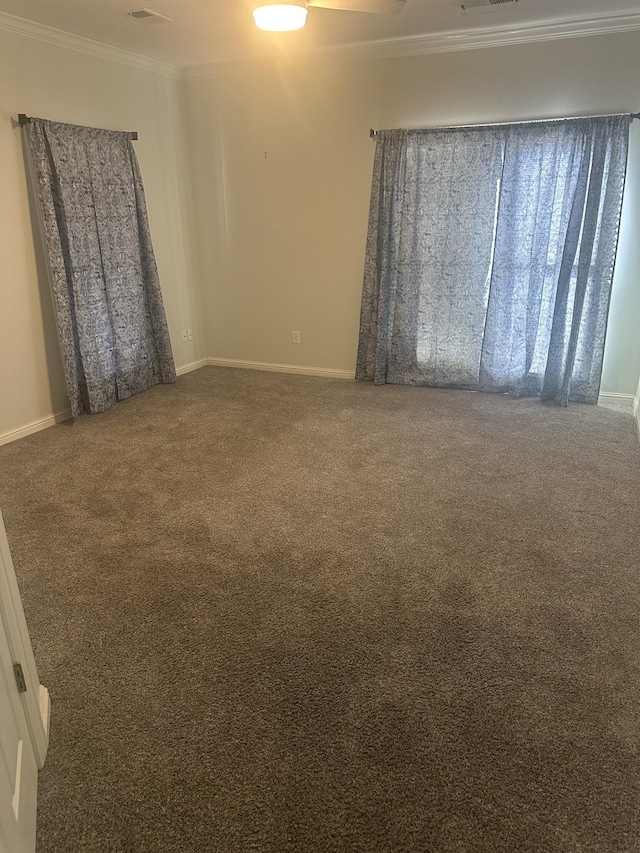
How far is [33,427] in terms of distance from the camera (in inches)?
163

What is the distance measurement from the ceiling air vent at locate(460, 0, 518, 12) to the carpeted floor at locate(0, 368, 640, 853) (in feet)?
8.56

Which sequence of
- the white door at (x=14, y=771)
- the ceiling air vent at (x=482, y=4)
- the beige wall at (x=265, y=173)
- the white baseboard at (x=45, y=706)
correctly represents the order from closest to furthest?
the white door at (x=14, y=771), the white baseboard at (x=45, y=706), the ceiling air vent at (x=482, y=4), the beige wall at (x=265, y=173)

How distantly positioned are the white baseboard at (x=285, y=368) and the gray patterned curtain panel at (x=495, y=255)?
14.5 inches

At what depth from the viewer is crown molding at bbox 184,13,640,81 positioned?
12.6 ft

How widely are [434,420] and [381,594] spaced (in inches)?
83.1

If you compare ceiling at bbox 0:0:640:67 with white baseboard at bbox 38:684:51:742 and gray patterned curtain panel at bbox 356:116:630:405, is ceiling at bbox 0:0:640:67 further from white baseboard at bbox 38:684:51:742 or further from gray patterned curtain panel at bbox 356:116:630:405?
white baseboard at bbox 38:684:51:742

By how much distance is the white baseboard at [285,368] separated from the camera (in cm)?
538

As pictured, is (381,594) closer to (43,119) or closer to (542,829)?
(542,829)

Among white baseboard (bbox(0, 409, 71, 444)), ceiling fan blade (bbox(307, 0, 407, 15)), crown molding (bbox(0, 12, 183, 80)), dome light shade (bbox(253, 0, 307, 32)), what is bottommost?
white baseboard (bbox(0, 409, 71, 444))

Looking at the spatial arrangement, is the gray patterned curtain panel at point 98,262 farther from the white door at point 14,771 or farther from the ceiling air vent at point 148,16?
the white door at point 14,771

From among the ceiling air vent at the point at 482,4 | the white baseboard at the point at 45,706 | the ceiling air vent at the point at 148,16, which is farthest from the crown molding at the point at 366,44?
the white baseboard at the point at 45,706

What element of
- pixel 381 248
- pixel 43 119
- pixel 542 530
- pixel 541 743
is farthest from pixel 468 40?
pixel 541 743

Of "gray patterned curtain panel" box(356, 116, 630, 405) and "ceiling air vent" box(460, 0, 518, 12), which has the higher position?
"ceiling air vent" box(460, 0, 518, 12)

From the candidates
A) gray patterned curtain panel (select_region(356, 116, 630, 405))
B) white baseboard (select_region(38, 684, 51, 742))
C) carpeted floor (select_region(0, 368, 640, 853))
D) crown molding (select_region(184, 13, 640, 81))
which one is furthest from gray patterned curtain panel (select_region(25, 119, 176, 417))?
white baseboard (select_region(38, 684, 51, 742))
